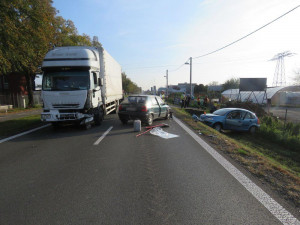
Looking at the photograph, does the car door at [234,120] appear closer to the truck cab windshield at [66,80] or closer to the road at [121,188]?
the road at [121,188]

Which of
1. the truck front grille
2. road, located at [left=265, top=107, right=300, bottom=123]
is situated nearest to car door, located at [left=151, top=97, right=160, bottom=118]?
the truck front grille

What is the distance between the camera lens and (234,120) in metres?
11.5

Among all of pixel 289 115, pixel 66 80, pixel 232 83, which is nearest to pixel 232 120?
pixel 66 80

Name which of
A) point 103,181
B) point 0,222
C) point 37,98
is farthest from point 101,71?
point 37,98

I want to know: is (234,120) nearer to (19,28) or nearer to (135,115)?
(135,115)

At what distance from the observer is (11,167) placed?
14.6 feet

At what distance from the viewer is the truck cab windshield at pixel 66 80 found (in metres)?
8.25

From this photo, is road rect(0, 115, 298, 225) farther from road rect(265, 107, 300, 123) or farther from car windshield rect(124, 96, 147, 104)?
road rect(265, 107, 300, 123)

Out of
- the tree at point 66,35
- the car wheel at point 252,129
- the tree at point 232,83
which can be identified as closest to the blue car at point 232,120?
the car wheel at point 252,129

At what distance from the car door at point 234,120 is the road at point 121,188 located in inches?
248

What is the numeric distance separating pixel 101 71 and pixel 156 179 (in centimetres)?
830

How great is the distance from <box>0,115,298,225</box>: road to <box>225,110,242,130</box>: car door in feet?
20.7

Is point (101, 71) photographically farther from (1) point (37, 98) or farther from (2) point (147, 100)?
(1) point (37, 98)

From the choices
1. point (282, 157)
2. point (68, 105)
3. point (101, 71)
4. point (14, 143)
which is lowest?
point (282, 157)
